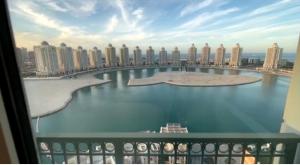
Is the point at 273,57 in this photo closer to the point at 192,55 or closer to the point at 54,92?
the point at 192,55

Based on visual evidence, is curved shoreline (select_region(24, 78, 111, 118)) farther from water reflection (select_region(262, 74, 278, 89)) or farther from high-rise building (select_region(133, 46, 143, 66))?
water reflection (select_region(262, 74, 278, 89))

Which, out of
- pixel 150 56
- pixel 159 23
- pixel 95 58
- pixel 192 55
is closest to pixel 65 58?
pixel 95 58

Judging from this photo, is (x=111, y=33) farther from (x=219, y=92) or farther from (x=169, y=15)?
(x=219, y=92)

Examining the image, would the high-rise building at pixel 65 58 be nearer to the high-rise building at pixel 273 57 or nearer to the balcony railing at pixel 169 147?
the balcony railing at pixel 169 147

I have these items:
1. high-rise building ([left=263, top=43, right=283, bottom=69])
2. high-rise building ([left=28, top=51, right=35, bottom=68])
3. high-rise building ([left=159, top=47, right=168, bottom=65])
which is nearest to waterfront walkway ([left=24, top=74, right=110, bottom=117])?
high-rise building ([left=28, top=51, right=35, bottom=68])

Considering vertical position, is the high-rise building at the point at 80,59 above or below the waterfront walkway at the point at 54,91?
above

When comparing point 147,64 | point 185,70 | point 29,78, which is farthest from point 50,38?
point 185,70

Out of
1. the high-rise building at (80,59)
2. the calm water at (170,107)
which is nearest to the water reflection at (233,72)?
the calm water at (170,107)
